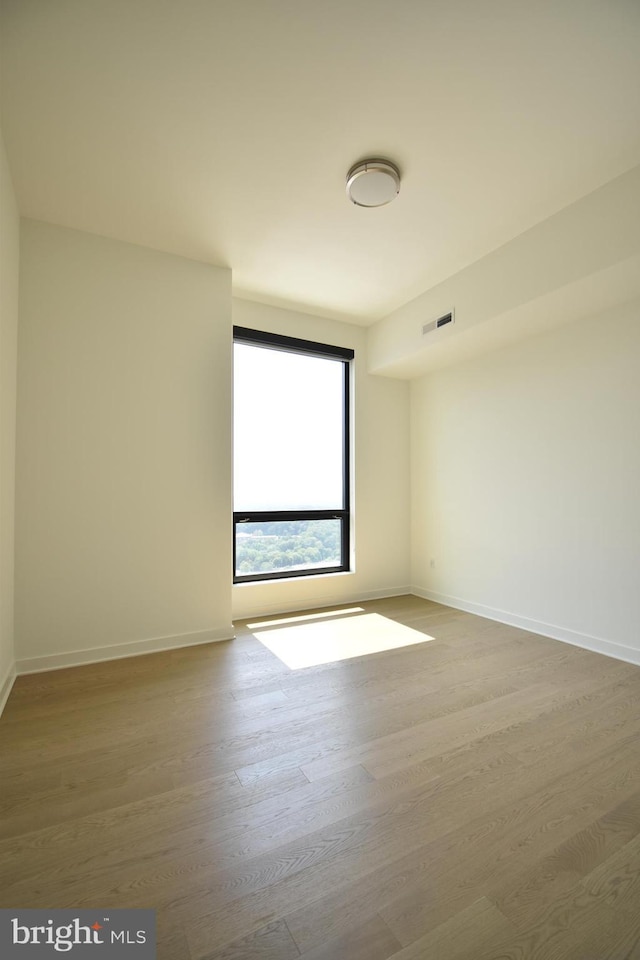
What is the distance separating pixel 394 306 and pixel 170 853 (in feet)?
14.1

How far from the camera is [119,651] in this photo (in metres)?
2.95

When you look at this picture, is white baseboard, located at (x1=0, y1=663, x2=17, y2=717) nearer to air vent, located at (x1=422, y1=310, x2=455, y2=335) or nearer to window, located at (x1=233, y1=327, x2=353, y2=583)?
window, located at (x1=233, y1=327, x2=353, y2=583)

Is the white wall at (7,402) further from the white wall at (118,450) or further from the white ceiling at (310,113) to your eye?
the white ceiling at (310,113)

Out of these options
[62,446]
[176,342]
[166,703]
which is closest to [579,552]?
[166,703]

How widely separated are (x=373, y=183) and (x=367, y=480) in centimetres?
281

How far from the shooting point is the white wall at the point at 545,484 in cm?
289

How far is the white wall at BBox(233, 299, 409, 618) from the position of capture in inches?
159

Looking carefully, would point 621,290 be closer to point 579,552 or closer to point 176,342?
point 579,552

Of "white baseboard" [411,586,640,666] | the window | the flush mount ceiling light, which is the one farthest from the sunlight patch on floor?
the flush mount ceiling light

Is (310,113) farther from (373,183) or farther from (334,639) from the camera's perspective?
(334,639)

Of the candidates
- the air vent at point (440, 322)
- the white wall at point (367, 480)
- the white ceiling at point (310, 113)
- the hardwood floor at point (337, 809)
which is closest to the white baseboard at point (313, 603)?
the white wall at point (367, 480)

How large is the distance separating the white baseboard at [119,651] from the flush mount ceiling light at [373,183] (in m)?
3.23

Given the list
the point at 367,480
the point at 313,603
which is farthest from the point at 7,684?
the point at 367,480

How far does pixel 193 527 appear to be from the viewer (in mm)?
3256
